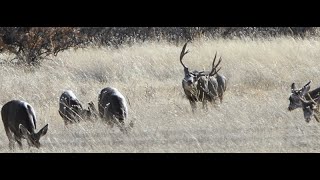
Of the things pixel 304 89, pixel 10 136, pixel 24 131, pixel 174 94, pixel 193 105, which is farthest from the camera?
pixel 174 94

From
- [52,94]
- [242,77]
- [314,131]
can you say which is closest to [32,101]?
[52,94]

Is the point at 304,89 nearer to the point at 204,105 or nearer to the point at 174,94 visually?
the point at 204,105

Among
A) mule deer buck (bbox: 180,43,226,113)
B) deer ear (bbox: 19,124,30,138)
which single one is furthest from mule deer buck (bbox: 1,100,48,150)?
A: mule deer buck (bbox: 180,43,226,113)

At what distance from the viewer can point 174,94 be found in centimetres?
1532

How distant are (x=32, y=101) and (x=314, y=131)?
220 inches

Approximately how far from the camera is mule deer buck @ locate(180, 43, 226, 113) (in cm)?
1316

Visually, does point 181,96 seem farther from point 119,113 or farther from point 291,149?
point 291,149

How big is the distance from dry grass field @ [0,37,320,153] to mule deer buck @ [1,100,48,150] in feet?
0.49

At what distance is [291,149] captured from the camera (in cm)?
1066

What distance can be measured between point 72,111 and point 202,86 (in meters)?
2.40

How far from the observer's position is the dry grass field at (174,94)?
1111 cm

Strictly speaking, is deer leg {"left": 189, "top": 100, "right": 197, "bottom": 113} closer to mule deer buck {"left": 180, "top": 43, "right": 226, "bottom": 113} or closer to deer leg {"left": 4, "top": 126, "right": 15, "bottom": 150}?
mule deer buck {"left": 180, "top": 43, "right": 226, "bottom": 113}

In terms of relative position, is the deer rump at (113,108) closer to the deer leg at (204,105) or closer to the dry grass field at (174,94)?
the dry grass field at (174,94)

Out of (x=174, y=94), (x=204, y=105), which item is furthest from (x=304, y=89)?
(x=174, y=94)
